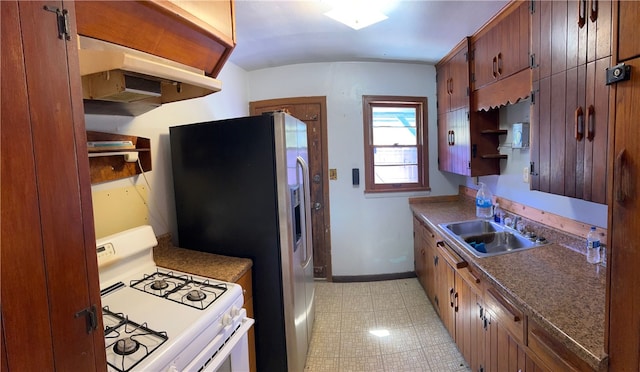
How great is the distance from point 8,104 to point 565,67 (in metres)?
1.93

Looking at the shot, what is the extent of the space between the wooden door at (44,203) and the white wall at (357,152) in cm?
272

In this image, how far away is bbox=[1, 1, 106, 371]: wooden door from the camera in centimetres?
53

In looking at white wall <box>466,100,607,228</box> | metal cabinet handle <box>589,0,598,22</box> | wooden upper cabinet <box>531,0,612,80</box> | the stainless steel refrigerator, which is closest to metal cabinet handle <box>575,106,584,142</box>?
wooden upper cabinet <box>531,0,612,80</box>

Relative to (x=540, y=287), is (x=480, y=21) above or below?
above

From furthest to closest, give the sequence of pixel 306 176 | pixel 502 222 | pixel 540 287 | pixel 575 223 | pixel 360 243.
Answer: pixel 360 243, pixel 502 222, pixel 306 176, pixel 575 223, pixel 540 287

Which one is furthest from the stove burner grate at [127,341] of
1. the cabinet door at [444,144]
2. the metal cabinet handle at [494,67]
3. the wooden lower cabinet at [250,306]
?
the cabinet door at [444,144]

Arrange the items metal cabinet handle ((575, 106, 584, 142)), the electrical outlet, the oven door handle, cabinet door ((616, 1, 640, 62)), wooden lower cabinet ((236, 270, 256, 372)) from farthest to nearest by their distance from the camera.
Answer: the electrical outlet, wooden lower cabinet ((236, 270, 256, 372)), metal cabinet handle ((575, 106, 584, 142)), the oven door handle, cabinet door ((616, 1, 640, 62))

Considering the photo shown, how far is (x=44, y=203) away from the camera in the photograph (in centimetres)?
59

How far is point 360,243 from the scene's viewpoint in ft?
11.0

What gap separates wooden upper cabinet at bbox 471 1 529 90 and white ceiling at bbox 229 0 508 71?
8 cm

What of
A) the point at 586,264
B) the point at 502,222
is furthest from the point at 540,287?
the point at 502,222

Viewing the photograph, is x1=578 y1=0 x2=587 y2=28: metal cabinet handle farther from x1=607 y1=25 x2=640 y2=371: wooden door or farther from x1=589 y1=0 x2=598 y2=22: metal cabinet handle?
x1=607 y1=25 x2=640 y2=371: wooden door

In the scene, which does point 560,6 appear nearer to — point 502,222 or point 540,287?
point 540,287

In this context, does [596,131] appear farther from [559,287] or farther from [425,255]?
[425,255]
